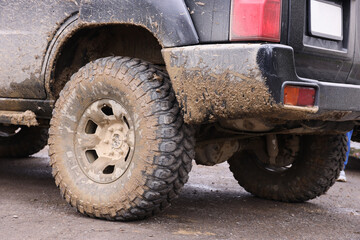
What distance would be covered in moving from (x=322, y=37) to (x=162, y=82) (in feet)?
2.87

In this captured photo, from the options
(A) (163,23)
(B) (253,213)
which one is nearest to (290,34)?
(A) (163,23)

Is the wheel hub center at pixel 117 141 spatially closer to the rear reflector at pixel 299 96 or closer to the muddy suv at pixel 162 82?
the muddy suv at pixel 162 82

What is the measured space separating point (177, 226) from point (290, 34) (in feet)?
4.00

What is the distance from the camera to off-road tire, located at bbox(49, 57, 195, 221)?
2693mm

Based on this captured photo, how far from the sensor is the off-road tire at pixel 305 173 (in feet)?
12.3

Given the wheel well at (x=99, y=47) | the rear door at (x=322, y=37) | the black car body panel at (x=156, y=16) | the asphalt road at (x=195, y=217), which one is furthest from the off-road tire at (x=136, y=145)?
the rear door at (x=322, y=37)

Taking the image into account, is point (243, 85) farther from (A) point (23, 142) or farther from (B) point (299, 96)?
(A) point (23, 142)

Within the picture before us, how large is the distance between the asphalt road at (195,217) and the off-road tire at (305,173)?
0.10 m

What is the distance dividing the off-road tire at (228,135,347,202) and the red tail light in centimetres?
156

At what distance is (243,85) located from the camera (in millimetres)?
2424

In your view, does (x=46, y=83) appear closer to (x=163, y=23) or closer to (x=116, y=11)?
(x=116, y=11)

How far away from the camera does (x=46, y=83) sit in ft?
11.1

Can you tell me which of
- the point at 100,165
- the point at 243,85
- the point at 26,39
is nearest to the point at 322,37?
the point at 243,85

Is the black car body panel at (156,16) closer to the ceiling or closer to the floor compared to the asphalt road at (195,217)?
closer to the ceiling
